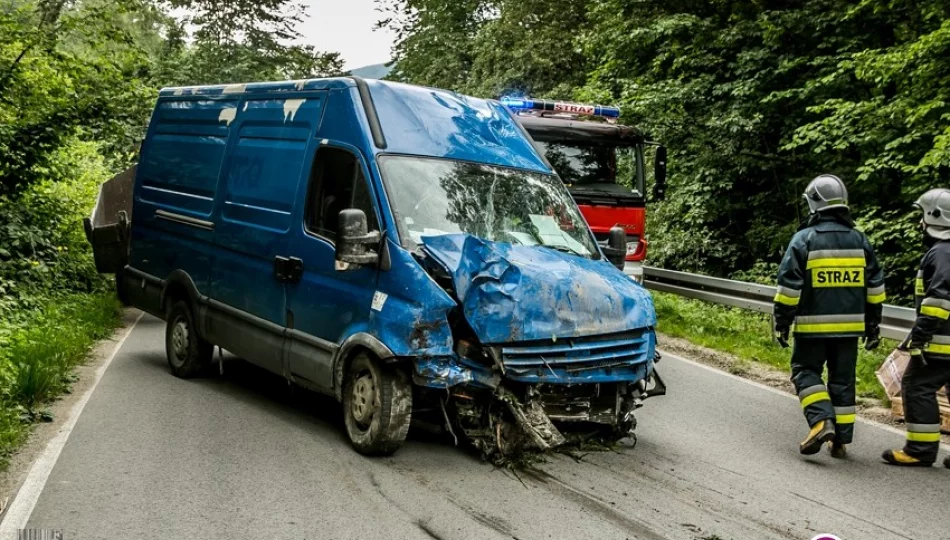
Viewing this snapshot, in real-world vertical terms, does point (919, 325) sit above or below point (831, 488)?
above

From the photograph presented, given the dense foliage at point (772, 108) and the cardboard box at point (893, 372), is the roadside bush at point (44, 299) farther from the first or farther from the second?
the dense foliage at point (772, 108)

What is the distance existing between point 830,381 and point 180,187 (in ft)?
20.6

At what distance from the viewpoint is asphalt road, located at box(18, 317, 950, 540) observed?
489 cm

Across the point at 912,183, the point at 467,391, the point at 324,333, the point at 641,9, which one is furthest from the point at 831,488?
the point at 641,9

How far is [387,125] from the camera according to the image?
6.89m

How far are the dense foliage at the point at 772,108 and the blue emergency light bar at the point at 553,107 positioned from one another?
9.99ft

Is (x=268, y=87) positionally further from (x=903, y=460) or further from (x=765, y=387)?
(x=903, y=460)

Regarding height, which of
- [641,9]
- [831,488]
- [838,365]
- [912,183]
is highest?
[641,9]

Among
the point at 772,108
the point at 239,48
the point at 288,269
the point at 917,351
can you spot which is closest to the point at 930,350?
the point at 917,351

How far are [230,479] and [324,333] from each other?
1388 millimetres

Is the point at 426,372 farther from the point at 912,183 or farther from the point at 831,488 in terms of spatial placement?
the point at 912,183

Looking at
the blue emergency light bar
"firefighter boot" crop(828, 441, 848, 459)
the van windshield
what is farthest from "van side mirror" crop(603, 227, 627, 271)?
the blue emergency light bar

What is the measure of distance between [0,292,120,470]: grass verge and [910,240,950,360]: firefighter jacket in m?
6.18

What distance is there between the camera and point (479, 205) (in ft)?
22.4
